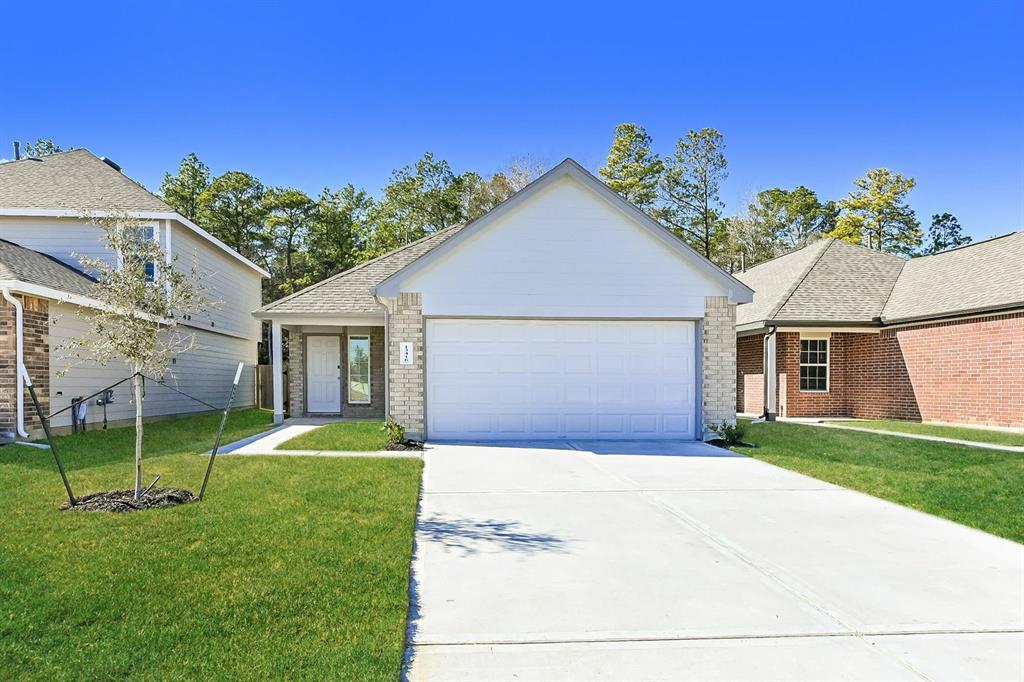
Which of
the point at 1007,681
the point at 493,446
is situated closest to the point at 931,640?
Result: the point at 1007,681

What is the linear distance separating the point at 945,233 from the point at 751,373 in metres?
35.6

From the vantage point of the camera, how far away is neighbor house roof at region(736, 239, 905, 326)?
53.5 ft

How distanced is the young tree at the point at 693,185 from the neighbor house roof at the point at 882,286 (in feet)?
48.2

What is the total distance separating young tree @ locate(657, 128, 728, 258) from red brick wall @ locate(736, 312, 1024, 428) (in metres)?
17.5

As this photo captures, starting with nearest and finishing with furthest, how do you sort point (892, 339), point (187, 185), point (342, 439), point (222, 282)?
point (342, 439) < point (892, 339) < point (222, 282) < point (187, 185)

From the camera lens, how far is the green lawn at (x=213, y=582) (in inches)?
123

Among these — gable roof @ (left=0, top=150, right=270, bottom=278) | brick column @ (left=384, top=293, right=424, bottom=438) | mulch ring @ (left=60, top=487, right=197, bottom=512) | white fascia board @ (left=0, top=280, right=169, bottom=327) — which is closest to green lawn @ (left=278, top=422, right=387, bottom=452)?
brick column @ (left=384, top=293, right=424, bottom=438)

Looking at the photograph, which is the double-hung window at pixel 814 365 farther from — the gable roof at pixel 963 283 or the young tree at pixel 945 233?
the young tree at pixel 945 233

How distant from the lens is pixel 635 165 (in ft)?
111

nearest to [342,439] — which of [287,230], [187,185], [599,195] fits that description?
[599,195]

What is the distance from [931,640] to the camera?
3.53 meters

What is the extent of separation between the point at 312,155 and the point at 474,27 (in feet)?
Answer: 41.8

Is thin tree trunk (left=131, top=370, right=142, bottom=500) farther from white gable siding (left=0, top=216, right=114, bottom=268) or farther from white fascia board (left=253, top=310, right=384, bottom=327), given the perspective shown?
white gable siding (left=0, top=216, right=114, bottom=268)

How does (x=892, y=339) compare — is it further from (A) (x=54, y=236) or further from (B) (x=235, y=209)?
(B) (x=235, y=209)
